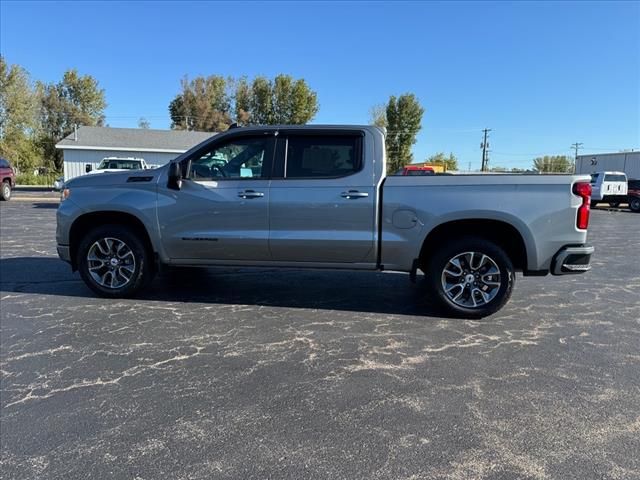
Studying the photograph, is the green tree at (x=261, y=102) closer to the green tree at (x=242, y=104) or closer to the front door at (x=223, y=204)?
the green tree at (x=242, y=104)

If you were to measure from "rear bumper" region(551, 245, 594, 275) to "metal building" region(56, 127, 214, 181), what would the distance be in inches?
1284

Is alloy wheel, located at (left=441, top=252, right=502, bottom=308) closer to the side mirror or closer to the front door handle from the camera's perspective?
the front door handle

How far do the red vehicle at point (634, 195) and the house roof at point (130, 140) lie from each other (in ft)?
96.8

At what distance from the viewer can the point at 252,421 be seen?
9.82ft

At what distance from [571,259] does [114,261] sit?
5060 millimetres

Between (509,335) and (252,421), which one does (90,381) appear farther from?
(509,335)

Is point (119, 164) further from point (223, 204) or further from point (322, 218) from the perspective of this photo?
point (322, 218)

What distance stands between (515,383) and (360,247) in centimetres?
213

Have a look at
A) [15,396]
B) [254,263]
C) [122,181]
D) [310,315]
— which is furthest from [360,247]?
[15,396]

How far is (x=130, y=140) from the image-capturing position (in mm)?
37188

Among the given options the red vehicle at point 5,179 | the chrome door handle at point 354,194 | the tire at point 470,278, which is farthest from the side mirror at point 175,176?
the red vehicle at point 5,179

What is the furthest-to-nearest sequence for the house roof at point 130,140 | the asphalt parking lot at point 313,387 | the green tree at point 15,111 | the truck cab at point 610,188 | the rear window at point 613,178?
the green tree at point 15,111
the house roof at point 130,140
the rear window at point 613,178
the truck cab at point 610,188
the asphalt parking lot at point 313,387

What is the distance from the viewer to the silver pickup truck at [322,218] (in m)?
4.82

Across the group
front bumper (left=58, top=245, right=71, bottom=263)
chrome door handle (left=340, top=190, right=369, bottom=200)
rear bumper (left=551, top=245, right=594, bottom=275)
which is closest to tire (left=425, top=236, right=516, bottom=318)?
rear bumper (left=551, top=245, right=594, bottom=275)
